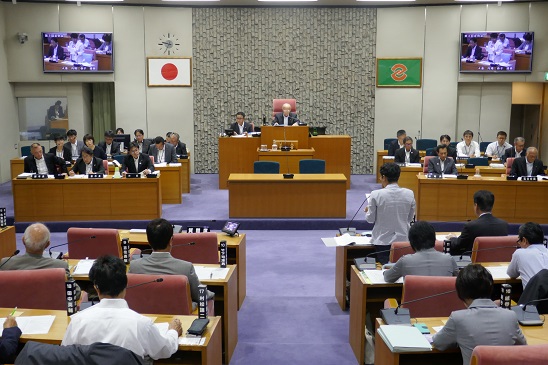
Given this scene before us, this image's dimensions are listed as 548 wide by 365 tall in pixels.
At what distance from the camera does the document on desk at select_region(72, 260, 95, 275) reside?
201 inches

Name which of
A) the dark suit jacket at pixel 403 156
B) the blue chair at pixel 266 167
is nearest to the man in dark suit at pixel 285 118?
the blue chair at pixel 266 167

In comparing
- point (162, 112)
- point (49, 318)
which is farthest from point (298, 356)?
point (162, 112)

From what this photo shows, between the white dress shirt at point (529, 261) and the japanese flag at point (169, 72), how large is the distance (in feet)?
36.5

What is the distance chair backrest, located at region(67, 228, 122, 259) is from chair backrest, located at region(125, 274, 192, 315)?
1.62 m

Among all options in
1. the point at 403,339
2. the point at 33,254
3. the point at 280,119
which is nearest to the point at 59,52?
the point at 280,119

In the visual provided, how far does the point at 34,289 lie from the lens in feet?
14.2

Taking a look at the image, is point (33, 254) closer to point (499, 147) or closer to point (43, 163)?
point (43, 163)

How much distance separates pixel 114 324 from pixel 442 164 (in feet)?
26.4

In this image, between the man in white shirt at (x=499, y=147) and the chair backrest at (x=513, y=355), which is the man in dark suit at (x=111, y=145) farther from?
the chair backrest at (x=513, y=355)

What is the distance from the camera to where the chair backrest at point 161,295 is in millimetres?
4164

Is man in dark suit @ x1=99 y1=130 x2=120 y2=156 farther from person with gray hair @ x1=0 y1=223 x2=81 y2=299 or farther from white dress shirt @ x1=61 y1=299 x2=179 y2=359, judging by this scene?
white dress shirt @ x1=61 y1=299 x2=179 y2=359

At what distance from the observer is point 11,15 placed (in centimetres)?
1412

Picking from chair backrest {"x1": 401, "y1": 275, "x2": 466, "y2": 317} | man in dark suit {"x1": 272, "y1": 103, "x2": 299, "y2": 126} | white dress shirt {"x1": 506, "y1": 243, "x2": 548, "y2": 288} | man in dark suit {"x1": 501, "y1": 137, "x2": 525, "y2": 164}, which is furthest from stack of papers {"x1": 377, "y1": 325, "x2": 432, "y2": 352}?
man in dark suit {"x1": 272, "y1": 103, "x2": 299, "y2": 126}

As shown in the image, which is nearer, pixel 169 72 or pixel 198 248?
pixel 198 248
